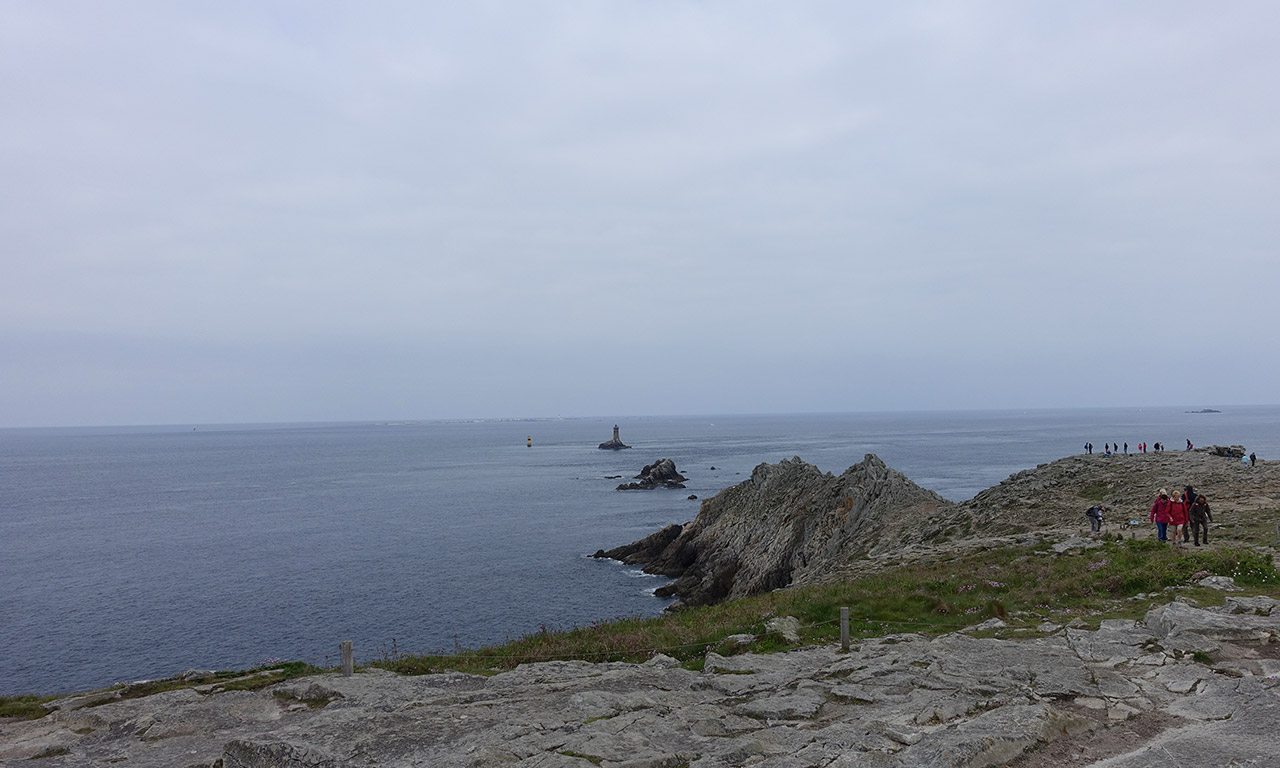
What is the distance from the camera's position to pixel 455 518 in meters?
86.7

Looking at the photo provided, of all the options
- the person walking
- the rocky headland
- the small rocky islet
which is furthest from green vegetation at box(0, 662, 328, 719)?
the person walking

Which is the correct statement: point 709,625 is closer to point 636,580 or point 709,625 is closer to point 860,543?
point 860,543

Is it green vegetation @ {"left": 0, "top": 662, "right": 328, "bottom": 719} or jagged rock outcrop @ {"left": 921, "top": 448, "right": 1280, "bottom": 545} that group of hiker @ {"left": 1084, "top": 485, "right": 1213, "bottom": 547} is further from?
green vegetation @ {"left": 0, "top": 662, "right": 328, "bottom": 719}

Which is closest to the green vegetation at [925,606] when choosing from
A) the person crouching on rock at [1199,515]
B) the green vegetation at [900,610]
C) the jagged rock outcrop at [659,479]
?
A: the green vegetation at [900,610]

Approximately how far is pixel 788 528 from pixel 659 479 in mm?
72164

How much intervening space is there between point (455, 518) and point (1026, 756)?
8303 cm

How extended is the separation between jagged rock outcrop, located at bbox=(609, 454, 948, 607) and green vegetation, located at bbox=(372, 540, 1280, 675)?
45.5 ft

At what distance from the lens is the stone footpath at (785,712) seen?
34.5ft

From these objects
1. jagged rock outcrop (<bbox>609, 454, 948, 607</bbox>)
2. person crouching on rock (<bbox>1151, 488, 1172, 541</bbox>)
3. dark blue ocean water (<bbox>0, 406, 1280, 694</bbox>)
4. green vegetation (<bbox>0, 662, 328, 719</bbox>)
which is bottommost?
dark blue ocean water (<bbox>0, 406, 1280, 694</bbox>)

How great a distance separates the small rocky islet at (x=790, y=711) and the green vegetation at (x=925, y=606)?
1105 mm

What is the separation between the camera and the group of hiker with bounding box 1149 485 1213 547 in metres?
24.7

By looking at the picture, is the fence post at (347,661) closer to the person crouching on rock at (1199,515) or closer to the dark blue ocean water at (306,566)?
the dark blue ocean water at (306,566)

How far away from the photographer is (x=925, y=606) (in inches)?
833

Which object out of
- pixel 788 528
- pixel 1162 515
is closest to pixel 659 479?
pixel 788 528
